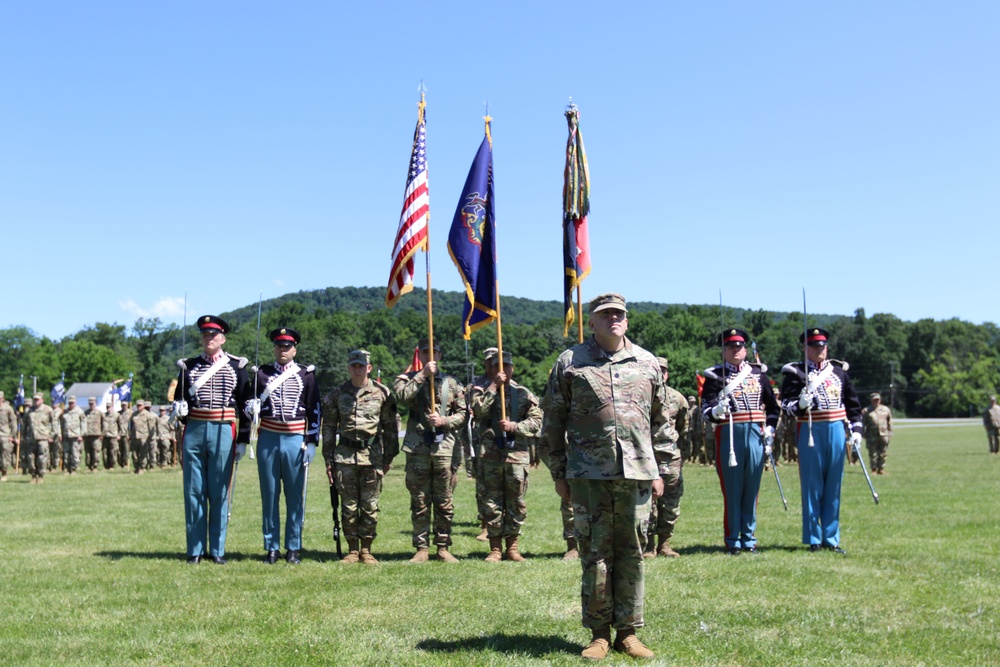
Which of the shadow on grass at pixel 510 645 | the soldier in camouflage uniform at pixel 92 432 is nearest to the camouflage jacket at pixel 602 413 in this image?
the shadow on grass at pixel 510 645

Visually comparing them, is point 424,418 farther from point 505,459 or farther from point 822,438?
point 822,438

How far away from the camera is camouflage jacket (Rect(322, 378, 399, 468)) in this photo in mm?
10156

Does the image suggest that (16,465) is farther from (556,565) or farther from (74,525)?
(556,565)

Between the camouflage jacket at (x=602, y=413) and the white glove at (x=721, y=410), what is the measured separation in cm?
419

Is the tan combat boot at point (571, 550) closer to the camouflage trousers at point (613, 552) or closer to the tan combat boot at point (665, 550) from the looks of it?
the tan combat boot at point (665, 550)

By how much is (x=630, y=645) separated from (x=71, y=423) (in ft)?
79.2

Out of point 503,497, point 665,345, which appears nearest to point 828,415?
point 503,497

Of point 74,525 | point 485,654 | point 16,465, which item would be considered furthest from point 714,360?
point 485,654

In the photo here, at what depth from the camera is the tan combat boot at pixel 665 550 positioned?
33.9 ft

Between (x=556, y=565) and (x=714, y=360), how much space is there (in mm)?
85323

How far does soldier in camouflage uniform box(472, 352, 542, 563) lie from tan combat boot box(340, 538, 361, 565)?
4.68ft

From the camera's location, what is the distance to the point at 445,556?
33.5 feet

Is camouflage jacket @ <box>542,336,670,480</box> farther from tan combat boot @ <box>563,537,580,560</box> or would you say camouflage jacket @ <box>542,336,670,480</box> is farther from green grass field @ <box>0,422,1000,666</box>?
tan combat boot @ <box>563,537,580,560</box>

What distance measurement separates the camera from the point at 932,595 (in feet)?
26.0
